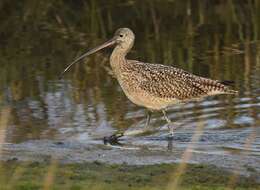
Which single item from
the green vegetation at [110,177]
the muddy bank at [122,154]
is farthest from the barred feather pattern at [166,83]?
the green vegetation at [110,177]

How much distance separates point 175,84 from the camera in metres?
11.8

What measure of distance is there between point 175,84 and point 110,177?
3556 millimetres

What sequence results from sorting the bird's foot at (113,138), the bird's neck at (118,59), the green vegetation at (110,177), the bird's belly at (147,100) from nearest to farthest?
the green vegetation at (110,177)
the bird's foot at (113,138)
the bird's belly at (147,100)
the bird's neck at (118,59)

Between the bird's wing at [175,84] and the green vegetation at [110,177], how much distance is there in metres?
2.69

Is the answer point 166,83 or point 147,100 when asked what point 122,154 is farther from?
point 166,83

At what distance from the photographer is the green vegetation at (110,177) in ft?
25.5

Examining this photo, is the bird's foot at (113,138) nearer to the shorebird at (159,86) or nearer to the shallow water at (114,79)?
the shallow water at (114,79)

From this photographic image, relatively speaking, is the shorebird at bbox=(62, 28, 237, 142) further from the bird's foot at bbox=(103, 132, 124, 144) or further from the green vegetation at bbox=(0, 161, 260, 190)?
the green vegetation at bbox=(0, 161, 260, 190)

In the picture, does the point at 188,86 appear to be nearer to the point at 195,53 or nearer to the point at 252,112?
the point at 252,112

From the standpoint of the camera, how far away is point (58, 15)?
1936 centimetres

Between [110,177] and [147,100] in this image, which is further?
[147,100]

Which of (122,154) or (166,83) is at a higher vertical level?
(166,83)

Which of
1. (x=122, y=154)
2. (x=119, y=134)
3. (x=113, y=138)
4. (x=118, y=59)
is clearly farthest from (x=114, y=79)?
(x=122, y=154)

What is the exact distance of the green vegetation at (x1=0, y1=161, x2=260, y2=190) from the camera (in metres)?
7.78
